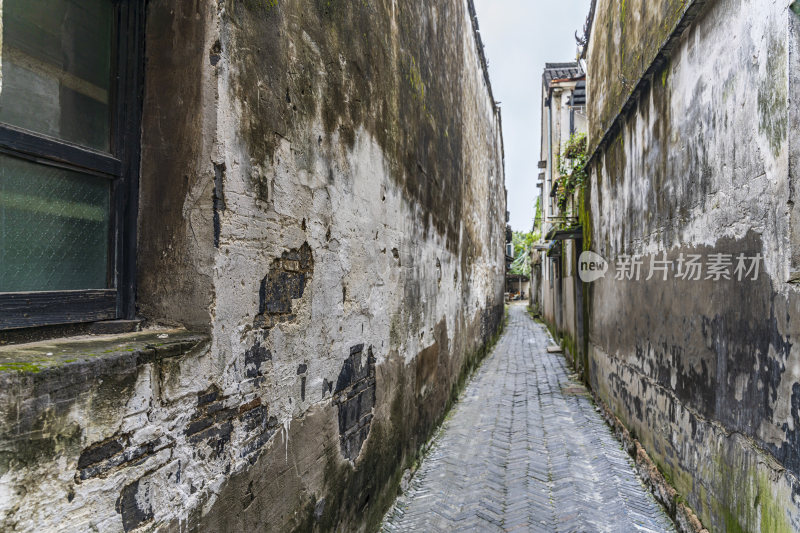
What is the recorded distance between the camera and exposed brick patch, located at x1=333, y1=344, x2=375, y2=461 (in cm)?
266

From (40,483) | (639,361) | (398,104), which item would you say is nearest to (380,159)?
(398,104)

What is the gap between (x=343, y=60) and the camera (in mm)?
2670

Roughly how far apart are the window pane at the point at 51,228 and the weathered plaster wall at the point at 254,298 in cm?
16

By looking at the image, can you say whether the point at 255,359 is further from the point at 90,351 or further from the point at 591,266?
the point at 591,266

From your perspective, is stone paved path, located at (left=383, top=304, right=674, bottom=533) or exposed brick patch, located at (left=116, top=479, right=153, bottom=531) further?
stone paved path, located at (left=383, top=304, right=674, bottom=533)

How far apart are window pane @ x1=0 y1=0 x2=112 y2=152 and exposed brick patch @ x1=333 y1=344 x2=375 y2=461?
66.3 inches

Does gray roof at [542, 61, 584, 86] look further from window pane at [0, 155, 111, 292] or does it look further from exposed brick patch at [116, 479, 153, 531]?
exposed brick patch at [116, 479, 153, 531]

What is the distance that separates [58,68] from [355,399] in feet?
7.08

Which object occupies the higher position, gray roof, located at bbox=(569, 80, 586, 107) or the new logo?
gray roof, located at bbox=(569, 80, 586, 107)

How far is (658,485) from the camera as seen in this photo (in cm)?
358

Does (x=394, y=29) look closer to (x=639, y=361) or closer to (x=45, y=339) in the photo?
(x=45, y=339)

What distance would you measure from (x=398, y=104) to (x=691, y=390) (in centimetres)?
299

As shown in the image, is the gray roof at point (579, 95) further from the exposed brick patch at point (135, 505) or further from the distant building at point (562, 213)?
the exposed brick patch at point (135, 505)

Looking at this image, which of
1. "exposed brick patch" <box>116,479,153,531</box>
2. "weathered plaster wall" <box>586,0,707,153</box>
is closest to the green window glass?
"exposed brick patch" <box>116,479,153,531</box>
